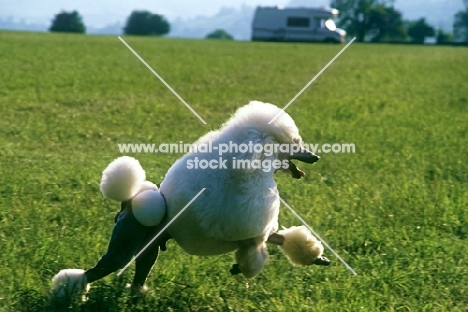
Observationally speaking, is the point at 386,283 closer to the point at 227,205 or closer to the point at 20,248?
the point at 227,205

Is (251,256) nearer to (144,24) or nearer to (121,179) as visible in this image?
(121,179)

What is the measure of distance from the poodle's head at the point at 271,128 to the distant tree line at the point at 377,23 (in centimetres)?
5175

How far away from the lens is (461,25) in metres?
73.5

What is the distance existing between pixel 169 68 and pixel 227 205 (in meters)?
16.0

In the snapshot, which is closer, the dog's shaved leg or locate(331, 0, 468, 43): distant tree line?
the dog's shaved leg

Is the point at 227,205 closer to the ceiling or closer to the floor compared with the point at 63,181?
closer to the ceiling

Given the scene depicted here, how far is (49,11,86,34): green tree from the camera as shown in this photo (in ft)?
155

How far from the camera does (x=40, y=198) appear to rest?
5559 mm

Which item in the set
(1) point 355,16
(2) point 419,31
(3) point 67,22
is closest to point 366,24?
(1) point 355,16

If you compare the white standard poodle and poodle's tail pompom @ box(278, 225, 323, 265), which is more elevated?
the white standard poodle

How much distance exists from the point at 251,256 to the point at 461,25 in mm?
74723

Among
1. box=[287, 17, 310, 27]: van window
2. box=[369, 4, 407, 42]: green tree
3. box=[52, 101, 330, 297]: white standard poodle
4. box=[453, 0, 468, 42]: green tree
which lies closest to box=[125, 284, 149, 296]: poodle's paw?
box=[52, 101, 330, 297]: white standard poodle

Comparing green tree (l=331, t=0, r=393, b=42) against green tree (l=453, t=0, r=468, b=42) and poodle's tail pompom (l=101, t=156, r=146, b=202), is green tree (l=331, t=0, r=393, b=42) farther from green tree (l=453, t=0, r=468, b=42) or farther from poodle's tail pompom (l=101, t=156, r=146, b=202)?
poodle's tail pompom (l=101, t=156, r=146, b=202)

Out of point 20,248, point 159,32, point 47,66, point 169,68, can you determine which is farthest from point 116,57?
point 159,32
